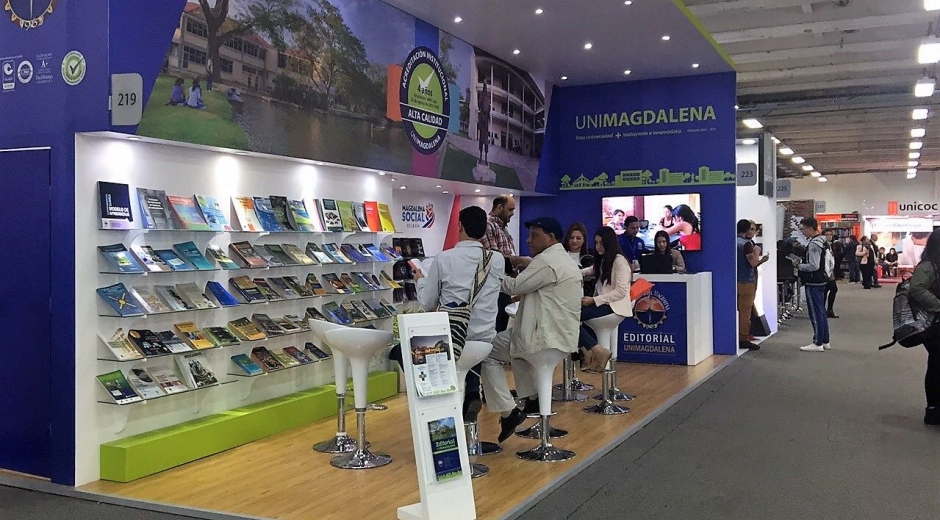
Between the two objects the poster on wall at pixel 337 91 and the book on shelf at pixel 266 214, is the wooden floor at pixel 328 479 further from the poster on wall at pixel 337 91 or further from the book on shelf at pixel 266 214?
the poster on wall at pixel 337 91

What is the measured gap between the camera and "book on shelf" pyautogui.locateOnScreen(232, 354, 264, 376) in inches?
214

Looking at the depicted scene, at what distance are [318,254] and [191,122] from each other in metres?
1.65

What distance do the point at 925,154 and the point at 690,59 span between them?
15.3 metres

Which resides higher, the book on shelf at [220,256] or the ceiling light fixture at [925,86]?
the ceiling light fixture at [925,86]

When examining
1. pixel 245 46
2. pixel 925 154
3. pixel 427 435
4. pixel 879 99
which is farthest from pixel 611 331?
pixel 925 154

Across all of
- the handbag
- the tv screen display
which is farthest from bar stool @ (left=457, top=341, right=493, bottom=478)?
the tv screen display

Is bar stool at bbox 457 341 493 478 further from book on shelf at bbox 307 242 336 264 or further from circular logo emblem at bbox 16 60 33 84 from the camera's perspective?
circular logo emblem at bbox 16 60 33 84

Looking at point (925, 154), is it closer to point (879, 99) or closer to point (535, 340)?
point (879, 99)

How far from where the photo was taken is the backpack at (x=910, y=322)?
5.82 meters

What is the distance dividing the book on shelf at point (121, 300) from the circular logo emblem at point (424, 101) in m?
2.93

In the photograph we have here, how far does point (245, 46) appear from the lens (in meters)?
5.17

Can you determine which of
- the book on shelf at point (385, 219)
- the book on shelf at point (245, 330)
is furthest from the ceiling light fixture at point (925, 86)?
the book on shelf at point (245, 330)

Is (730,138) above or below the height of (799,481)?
above

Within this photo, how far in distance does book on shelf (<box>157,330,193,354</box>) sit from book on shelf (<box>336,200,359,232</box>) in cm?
177
